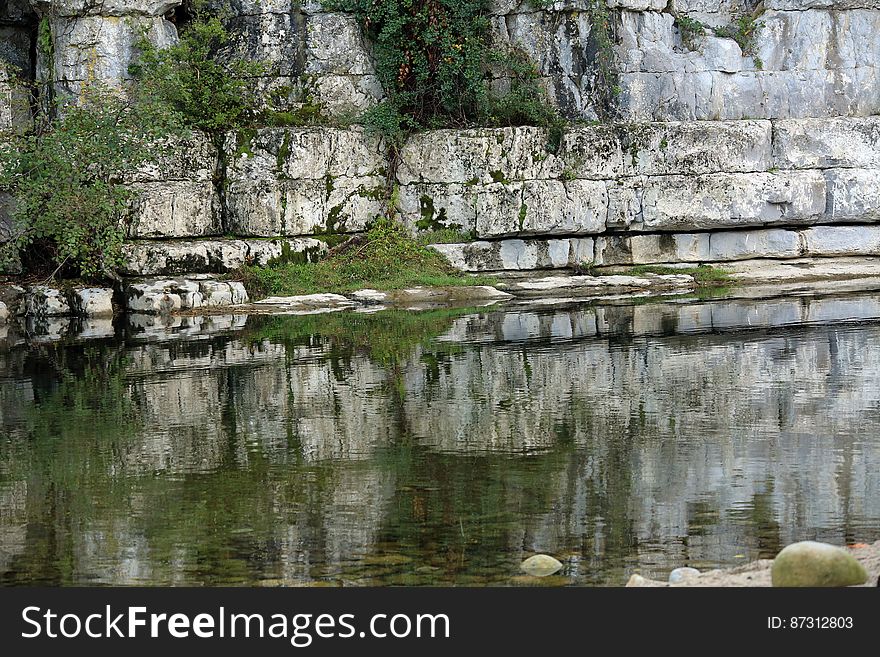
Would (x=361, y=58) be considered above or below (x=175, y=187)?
above

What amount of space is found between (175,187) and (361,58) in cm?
560

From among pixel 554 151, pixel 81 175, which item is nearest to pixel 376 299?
pixel 554 151

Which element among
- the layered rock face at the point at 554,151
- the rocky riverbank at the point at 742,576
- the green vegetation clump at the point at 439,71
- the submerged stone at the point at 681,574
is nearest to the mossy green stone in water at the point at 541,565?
the rocky riverbank at the point at 742,576

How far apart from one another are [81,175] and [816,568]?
20136 millimetres

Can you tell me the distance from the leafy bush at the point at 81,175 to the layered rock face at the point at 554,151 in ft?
5.98

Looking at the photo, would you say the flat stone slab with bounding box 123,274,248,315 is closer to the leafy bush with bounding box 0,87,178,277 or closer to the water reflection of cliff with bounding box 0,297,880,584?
the leafy bush with bounding box 0,87,178,277

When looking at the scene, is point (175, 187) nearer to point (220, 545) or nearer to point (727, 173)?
point (727, 173)

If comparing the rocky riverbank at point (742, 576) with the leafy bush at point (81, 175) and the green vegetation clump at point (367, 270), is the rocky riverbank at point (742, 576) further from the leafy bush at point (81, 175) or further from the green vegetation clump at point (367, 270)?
the leafy bush at point (81, 175)

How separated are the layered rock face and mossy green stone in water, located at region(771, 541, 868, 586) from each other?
20717 mm

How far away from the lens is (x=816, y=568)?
5328 mm

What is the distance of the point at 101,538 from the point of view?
741 centimetres

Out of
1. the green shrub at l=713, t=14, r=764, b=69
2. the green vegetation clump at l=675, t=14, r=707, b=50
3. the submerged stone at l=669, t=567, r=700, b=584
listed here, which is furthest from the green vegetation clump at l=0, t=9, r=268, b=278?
the submerged stone at l=669, t=567, r=700, b=584

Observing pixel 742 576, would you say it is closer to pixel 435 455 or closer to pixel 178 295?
pixel 435 455
